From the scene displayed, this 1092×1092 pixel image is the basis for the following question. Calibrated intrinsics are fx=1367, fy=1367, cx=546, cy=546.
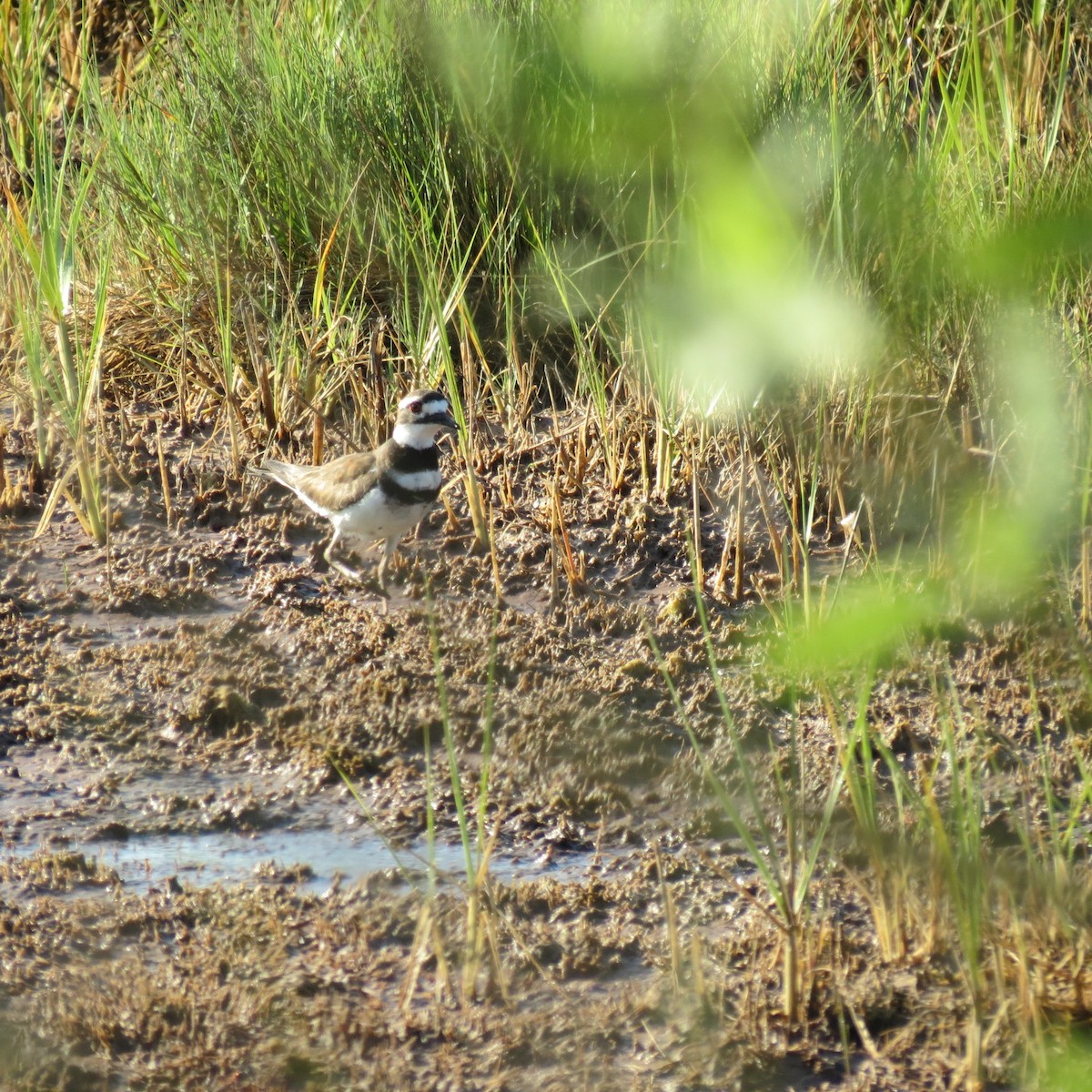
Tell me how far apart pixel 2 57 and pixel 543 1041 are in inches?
255

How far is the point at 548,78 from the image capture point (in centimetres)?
121

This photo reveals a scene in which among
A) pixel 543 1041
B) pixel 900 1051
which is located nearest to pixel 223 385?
pixel 543 1041

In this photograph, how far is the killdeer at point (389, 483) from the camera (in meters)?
4.92

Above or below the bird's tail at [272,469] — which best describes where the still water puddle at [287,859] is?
below

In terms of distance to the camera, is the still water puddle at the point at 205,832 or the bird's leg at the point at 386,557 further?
the bird's leg at the point at 386,557

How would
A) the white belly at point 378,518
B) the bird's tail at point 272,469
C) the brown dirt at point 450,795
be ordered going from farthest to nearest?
the bird's tail at point 272,469, the white belly at point 378,518, the brown dirt at point 450,795

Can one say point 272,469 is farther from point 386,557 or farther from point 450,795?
point 450,795

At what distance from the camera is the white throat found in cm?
507

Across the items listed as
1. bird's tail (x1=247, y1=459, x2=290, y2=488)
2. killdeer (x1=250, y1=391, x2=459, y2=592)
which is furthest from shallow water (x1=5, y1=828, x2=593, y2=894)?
bird's tail (x1=247, y1=459, x2=290, y2=488)

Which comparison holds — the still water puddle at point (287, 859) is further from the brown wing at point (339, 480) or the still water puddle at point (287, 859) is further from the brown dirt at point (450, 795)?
the brown wing at point (339, 480)

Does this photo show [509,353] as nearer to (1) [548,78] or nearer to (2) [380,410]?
(2) [380,410]

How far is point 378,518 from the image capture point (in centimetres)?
490

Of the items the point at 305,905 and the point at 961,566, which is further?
the point at 305,905

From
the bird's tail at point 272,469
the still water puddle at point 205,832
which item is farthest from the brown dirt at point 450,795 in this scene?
the bird's tail at point 272,469
